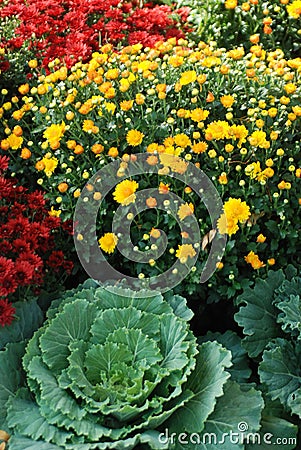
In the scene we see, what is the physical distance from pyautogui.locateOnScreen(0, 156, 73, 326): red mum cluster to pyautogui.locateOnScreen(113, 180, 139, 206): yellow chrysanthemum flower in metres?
0.26

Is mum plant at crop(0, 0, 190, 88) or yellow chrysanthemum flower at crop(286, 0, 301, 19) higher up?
yellow chrysanthemum flower at crop(286, 0, 301, 19)

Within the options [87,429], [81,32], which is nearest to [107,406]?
[87,429]

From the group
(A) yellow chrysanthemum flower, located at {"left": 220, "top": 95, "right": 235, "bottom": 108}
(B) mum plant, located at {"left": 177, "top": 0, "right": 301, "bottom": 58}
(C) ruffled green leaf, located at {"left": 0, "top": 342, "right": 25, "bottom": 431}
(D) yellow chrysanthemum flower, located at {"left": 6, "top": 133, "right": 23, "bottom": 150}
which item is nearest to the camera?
(C) ruffled green leaf, located at {"left": 0, "top": 342, "right": 25, "bottom": 431}

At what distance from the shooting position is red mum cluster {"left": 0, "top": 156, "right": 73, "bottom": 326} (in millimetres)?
2045

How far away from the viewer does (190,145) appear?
2.26m

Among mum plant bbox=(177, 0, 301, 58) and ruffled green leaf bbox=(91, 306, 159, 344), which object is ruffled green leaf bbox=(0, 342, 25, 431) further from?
mum plant bbox=(177, 0, 301, 58)

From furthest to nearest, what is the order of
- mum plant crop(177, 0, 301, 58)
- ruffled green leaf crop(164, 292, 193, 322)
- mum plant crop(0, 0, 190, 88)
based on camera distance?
mum plant crop(177, 0, 301, 58)
mum plant crop(0, 0, 190, 88)
ruffled green leaf crop(164, 292, 193, 322)

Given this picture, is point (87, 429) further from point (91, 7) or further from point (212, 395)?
point (91, 7)

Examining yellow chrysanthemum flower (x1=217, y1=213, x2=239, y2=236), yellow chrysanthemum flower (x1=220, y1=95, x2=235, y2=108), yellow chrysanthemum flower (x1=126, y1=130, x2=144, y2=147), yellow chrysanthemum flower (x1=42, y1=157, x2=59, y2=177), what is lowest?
yellow chrysanthemum flower (x1=217, y1=213, x2=239, y2=236)

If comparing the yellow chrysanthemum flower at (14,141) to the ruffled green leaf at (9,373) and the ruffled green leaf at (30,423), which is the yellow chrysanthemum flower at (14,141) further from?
the ruffled green leaf at (30,423)

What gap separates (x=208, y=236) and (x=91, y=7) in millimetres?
1447

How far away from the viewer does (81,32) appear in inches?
117

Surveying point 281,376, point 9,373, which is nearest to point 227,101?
point 281,376

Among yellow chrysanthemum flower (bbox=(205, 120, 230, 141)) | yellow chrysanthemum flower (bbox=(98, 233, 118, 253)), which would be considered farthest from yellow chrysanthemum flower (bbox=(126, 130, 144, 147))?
yellow chrysanthemum flower (bbox=(98, 233, 118, 253))
